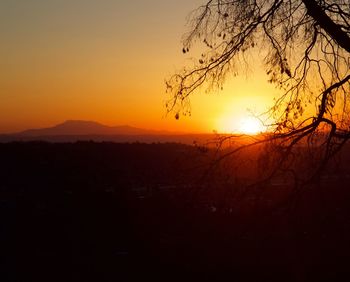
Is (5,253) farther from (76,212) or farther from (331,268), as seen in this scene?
(331,268)

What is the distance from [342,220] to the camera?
13.7 meters

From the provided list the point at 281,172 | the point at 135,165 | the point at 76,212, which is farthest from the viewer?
the point at 135,165

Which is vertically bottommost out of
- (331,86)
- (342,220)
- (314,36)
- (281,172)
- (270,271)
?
(270,271)

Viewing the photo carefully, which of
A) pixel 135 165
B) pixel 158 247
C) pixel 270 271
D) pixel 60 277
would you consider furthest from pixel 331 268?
pixel 135 165

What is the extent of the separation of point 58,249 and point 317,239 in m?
6.36

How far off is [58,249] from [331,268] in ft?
20.2

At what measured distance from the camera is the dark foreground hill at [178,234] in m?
11.4

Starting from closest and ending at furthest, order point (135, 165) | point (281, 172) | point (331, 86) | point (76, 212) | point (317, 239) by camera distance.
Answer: point (331, 86), point (281, 172), point (317, 239), point (76, 212), point (135, 165)

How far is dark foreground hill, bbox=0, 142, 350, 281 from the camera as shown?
11398 mm

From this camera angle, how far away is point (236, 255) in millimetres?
12914

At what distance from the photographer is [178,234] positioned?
1470 cm

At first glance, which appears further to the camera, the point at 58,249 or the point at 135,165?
the point at 135,165

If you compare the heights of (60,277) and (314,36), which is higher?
(314,36)

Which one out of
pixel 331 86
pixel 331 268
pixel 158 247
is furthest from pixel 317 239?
pixel 331 86
